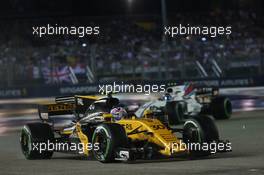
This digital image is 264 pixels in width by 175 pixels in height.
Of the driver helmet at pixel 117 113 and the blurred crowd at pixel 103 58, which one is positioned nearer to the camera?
the driver helmet at pixel 117 113

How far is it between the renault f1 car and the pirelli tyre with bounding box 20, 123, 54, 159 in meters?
6.24

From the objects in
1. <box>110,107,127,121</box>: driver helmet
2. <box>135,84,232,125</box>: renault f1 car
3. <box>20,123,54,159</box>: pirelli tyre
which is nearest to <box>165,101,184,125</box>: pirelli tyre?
<box>135,84,232,125</box>: renault f1 car

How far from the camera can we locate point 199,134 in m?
11.6

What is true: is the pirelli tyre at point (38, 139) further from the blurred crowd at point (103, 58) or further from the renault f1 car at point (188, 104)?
the blurred crowd at point (103, 58)

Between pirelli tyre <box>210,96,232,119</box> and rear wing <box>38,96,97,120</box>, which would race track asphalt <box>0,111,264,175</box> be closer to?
rear wing <box>38,96,97,120</box>

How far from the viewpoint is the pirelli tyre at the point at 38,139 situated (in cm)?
1236

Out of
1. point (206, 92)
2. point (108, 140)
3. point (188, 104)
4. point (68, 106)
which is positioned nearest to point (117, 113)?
point (108, 140)

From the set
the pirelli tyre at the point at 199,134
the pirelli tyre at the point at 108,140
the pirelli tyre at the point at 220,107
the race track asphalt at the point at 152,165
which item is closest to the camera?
the race track asphalt at the point at 152,165

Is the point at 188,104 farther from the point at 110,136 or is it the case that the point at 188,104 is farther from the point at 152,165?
the point at 152,165

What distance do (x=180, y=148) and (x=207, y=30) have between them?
28124mm

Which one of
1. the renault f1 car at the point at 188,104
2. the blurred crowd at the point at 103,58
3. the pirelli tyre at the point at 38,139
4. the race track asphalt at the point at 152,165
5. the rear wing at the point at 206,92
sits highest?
the blurred crowd at the point at 103,58

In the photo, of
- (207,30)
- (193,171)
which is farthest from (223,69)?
(193,171)

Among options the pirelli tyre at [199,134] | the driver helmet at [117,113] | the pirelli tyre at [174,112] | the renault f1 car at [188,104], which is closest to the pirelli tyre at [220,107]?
the renault f1 car at [188,104]

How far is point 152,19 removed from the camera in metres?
47.7
